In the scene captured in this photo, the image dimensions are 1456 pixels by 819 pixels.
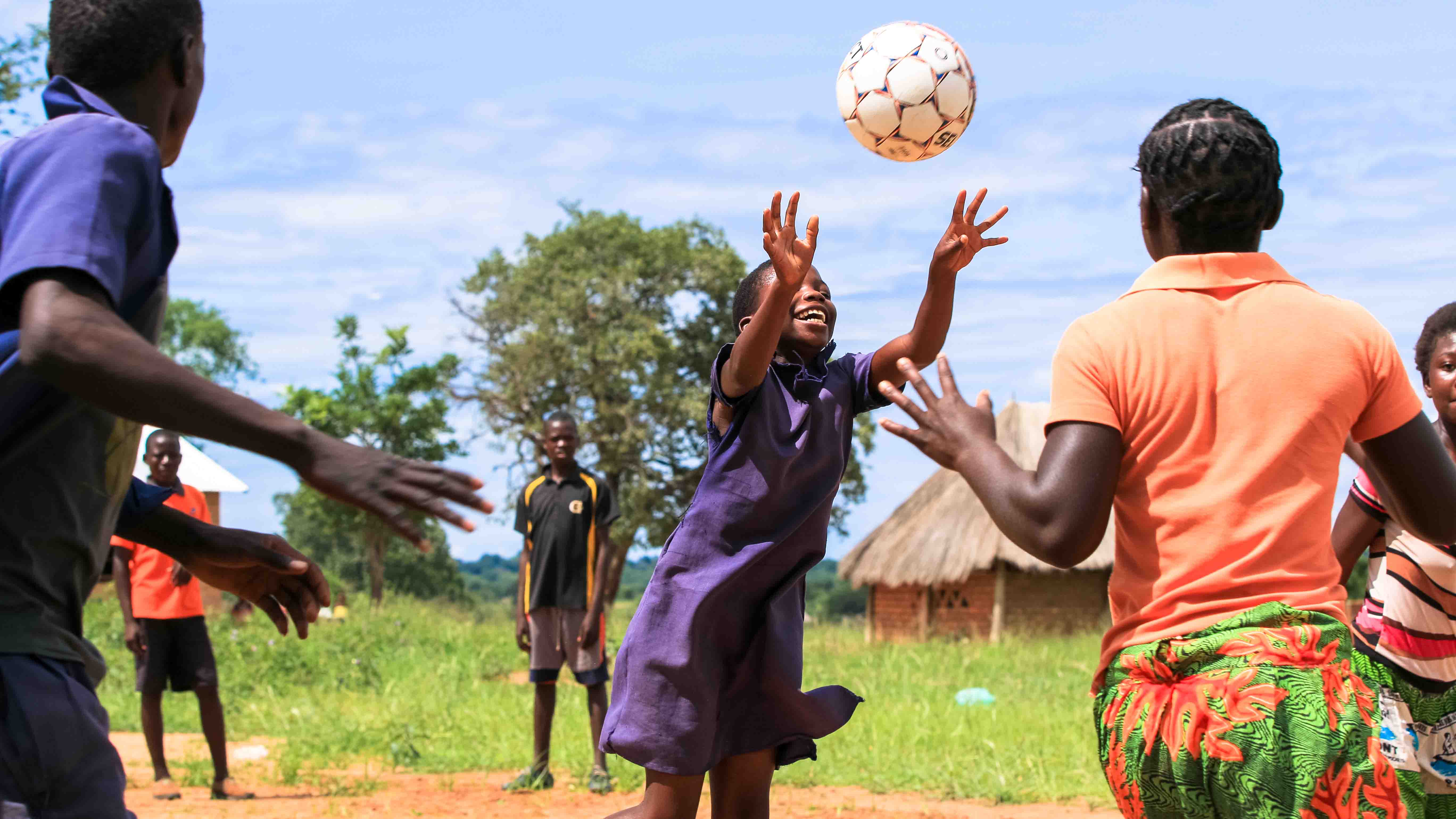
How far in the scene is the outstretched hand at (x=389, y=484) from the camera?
5.76 feet

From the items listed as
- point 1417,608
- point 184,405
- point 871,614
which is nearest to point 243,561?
point 184,405

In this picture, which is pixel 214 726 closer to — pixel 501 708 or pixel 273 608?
pixel 501 708

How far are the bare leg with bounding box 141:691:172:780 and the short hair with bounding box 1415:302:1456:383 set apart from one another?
21.4 ft

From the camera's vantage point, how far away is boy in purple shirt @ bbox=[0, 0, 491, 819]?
1.72m

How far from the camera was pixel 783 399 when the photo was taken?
12.1 feet

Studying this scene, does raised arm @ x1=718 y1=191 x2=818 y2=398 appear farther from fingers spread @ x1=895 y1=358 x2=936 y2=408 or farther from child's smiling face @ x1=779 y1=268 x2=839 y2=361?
fingers spread @ x1=895 y1=358 x2=936 y2=408

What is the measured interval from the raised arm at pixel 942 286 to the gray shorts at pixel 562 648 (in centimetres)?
394

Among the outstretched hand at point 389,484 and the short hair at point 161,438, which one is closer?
the outstretched hand at point 389,484

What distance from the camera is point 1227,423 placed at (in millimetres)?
2154

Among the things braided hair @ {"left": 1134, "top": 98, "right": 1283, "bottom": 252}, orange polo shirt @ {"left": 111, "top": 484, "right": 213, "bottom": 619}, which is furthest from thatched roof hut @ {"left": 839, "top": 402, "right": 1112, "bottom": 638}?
braided hair @ {"left": 1134, "top": 98, "right": 1283, "bottom": 252}

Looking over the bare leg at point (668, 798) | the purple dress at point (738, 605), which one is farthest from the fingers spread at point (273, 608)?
the bare leg at point (668, 798)

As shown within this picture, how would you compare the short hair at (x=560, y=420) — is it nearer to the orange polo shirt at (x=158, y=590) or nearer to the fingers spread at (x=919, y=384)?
the orange polo shirt at (x=158, y=590)

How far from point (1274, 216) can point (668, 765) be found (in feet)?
6.79

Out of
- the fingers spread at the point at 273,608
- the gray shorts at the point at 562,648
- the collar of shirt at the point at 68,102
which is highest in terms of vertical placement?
the collar of shirt at the point at 68,102
